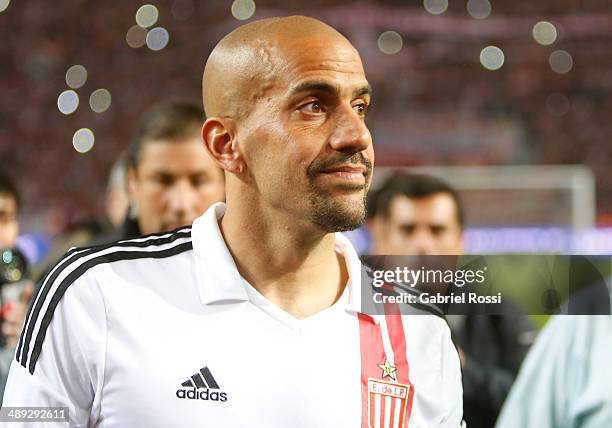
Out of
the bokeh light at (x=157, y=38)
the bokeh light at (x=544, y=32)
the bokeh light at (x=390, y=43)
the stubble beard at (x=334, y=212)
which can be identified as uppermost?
the bokeh light at (x=544, y=32)

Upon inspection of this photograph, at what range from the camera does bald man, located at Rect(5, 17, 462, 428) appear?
98cm

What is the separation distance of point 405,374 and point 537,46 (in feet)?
21.4

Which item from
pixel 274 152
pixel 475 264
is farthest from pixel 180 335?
pixel 475 264

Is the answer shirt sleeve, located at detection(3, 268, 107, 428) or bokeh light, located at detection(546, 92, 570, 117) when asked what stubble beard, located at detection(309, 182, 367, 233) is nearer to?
shirt sleeve, located at detection(3, 268, 107, 428)

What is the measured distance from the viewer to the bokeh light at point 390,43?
584 cm

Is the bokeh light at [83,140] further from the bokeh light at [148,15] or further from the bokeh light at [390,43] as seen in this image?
the bokeh light at [390,43]

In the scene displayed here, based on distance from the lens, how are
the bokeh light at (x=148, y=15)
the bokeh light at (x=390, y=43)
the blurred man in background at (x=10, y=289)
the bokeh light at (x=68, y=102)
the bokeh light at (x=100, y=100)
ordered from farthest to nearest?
the bokeh light at (x=390, y=43)
the bokeh light at (x=68, y=102)
the bokeh light at (x=100, y=100)
the bokeh light at (x=148, y=15)
the blurred man in background at (x=10, y=289)

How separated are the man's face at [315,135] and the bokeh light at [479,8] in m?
4.73

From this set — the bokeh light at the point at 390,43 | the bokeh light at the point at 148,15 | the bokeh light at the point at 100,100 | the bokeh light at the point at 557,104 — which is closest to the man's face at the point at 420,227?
the bokeh light at the point at 148,15

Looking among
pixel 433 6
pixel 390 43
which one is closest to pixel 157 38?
pixel 390 43

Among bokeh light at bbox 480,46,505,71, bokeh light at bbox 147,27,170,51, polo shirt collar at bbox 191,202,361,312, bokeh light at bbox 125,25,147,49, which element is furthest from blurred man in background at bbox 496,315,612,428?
bokeh light at bbox 480,46,505,71

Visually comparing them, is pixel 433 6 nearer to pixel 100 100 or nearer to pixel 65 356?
pixel 100 100

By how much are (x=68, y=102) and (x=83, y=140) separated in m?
0.30

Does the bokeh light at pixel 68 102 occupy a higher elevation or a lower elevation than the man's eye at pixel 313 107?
higher
